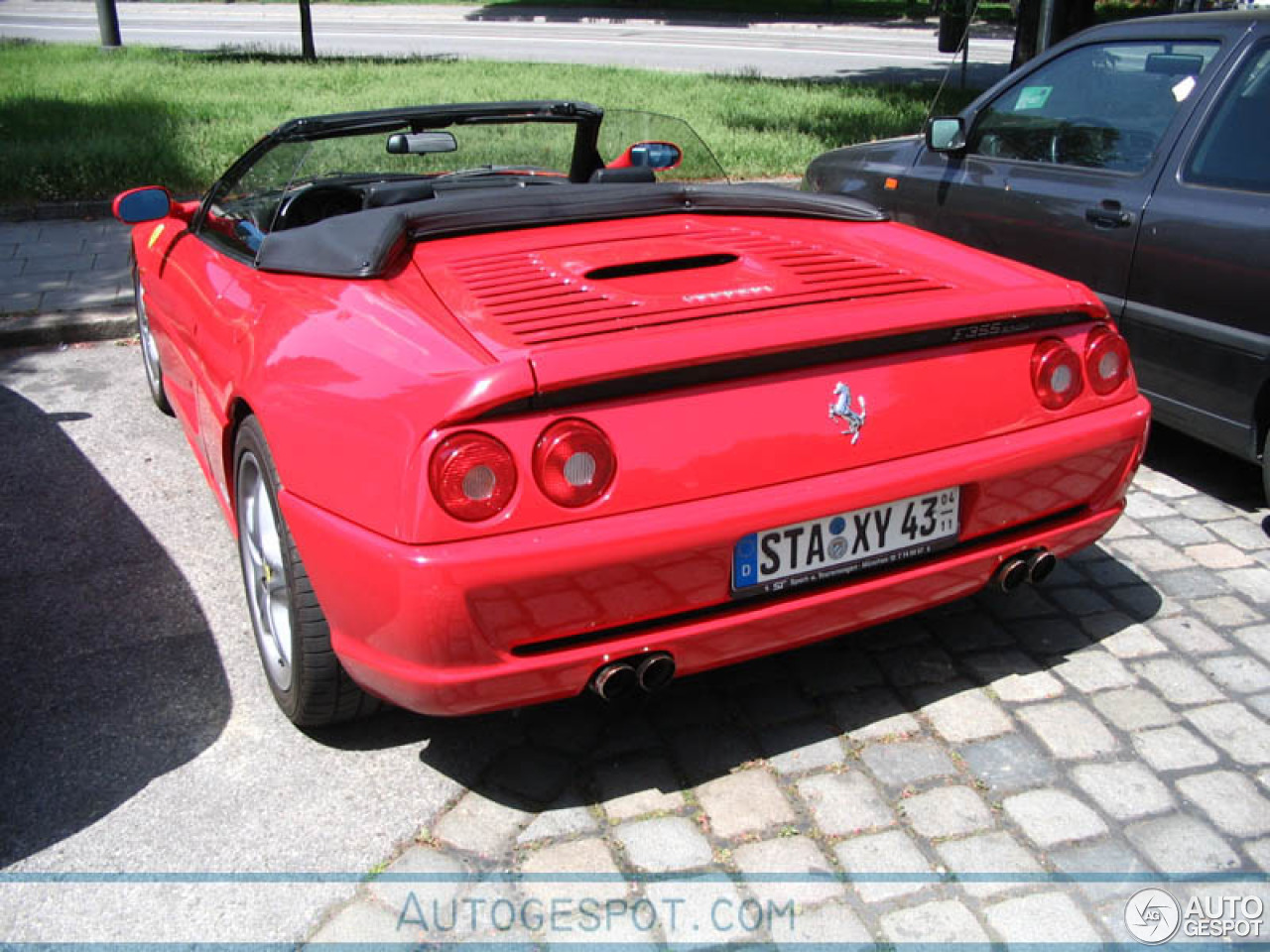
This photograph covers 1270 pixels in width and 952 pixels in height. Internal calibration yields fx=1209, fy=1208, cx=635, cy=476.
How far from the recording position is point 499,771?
110 inches

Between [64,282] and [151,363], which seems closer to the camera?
[151,363]

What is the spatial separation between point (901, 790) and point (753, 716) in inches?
17.1

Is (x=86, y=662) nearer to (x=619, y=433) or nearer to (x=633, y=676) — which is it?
(x=633, y=676)

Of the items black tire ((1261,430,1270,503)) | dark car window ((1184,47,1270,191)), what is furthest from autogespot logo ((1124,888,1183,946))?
dark car window ((1184,47,1270,191))

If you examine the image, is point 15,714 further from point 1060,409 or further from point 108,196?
point 108,196

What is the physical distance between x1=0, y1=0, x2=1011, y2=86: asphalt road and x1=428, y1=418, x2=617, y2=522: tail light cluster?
1566 centimetres

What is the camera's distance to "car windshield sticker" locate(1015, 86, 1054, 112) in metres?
4.95

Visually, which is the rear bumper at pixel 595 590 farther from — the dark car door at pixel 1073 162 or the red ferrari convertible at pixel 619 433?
the dark car door at pixel 1073 162

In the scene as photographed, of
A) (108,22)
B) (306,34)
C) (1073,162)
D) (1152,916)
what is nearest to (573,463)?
(1152,916)

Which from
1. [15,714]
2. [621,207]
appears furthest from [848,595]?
[15,714]

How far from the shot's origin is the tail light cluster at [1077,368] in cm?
281

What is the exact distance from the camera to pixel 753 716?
300 cm

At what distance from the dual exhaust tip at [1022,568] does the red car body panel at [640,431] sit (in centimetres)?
3

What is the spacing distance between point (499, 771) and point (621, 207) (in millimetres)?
1479
